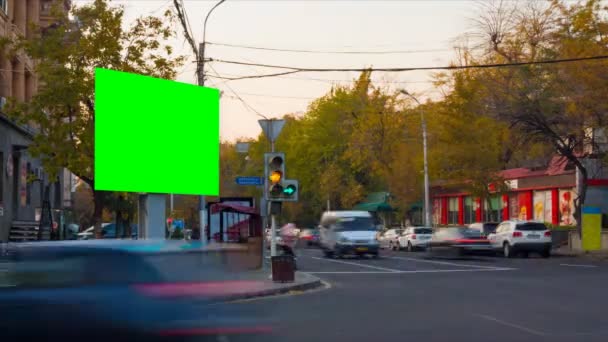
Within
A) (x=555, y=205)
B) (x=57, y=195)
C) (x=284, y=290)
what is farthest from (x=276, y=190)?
(x=57, y=195)

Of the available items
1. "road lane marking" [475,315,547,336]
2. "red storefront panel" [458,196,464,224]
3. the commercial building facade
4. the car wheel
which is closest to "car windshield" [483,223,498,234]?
the car wheel

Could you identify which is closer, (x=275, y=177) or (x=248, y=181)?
(x=275, y=177)

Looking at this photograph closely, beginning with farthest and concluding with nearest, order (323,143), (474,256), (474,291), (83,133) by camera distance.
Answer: (323,143) < (474,256) < (83,133) < (474,291)

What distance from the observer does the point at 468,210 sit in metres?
64.0

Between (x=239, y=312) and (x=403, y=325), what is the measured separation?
5.81 meters

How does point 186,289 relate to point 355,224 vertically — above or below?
above

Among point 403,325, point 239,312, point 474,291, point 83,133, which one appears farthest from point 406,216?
point 239,312

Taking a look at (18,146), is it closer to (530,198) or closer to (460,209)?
(530,198)

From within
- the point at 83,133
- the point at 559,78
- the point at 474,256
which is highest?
the point at 559,78

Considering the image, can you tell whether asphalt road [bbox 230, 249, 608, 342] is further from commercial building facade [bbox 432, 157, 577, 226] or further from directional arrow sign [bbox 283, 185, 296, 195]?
commercial building facade [bbox 432, 157, 577, 226]

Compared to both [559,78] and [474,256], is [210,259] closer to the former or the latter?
[559,78]

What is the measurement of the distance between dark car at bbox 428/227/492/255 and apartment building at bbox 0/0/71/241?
56.3 feet

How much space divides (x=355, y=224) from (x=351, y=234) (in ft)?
2.24

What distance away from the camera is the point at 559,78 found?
36875 mm
